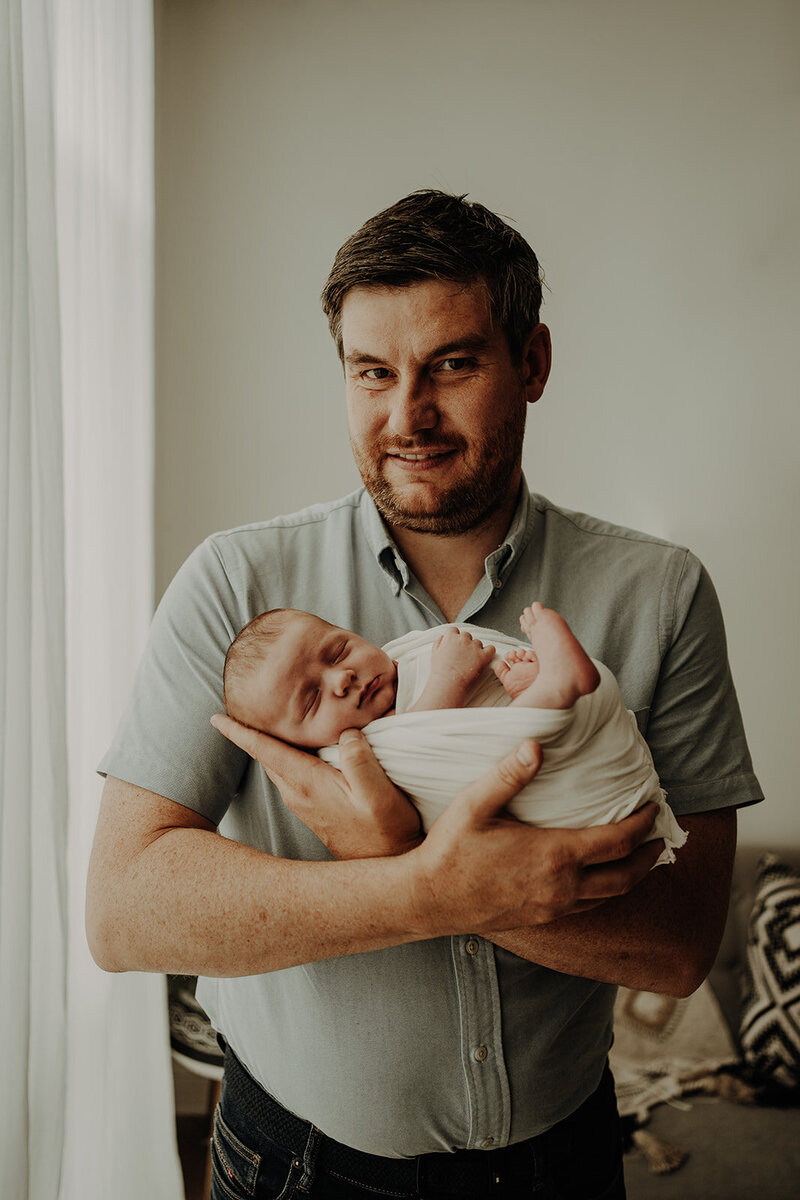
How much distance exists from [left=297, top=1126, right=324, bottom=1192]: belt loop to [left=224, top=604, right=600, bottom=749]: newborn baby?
21.7 inches

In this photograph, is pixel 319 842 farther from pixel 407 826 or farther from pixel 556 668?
pixel 556 668

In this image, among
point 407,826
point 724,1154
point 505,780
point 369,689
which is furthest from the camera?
point 724,1154

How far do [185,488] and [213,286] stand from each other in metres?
0.69

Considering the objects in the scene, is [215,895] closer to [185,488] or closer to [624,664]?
[624,664]

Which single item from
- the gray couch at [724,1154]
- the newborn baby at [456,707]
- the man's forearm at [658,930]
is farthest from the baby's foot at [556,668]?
the gray couch at [724,1154]

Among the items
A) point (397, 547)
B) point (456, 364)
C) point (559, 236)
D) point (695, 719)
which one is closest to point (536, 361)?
point (456, 364)

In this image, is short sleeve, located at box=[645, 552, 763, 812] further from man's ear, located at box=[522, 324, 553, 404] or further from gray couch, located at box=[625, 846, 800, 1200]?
gray couch, located at box=[625, 846, 800, 1200]

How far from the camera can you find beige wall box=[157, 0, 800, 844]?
2.92 meters

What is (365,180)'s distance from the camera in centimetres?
297

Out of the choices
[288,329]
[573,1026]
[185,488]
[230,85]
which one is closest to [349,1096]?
[573,1026]

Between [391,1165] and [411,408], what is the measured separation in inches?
38.7

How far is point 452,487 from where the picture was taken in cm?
121

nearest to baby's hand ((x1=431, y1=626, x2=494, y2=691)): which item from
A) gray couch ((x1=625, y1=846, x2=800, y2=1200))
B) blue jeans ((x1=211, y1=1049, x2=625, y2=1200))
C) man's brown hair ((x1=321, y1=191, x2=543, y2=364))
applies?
man's brown hair ((x1=321, y1=191, x2=543, y2=364))

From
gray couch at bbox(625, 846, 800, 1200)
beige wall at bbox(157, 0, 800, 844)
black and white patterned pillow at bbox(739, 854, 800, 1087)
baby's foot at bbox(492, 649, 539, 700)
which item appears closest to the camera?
baby's foot at bbox(492, 649, 539, 700)
